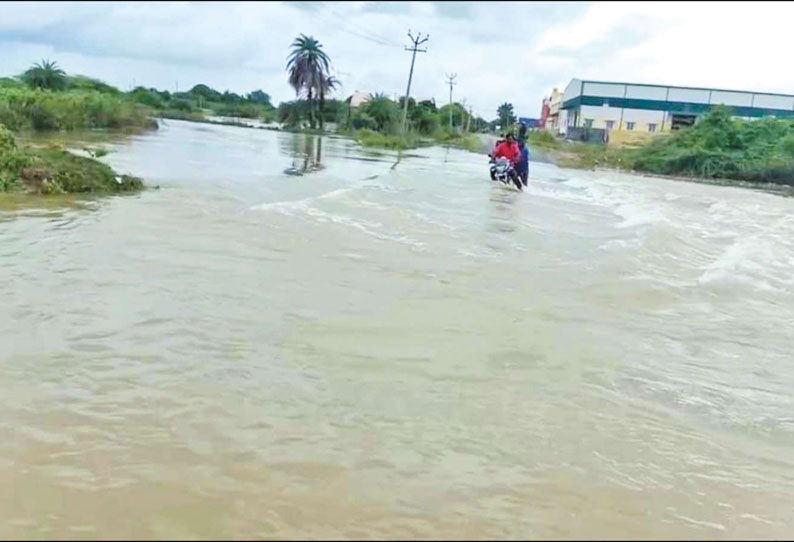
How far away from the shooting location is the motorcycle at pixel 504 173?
844 inches

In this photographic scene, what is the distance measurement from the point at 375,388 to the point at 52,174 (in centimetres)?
1059

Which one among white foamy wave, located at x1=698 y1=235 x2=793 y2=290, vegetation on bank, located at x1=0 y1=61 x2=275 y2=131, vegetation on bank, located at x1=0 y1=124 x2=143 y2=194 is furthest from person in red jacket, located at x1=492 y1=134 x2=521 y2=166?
vegetation on bank, located at x1=0 y1=61 x2=275 y2=131

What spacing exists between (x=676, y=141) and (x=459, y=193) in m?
29.6

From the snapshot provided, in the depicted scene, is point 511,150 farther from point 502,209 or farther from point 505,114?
point 505,114

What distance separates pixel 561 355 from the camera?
5.68 meters

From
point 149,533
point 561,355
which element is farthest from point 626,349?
point 149,533

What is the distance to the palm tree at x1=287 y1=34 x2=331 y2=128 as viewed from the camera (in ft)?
224

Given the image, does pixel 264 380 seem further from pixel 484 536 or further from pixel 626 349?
pixel 626 349

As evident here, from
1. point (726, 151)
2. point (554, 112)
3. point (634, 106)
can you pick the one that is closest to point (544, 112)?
point (554, 112)

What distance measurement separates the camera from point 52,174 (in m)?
13.1

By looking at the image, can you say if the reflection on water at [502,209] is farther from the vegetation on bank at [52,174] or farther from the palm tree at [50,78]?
the palm tree at [50,78]

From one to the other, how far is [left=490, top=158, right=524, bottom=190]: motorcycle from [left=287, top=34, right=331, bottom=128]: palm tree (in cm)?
4937

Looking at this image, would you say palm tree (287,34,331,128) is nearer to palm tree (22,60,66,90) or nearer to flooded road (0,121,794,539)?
palm tree (22,60,66,90)

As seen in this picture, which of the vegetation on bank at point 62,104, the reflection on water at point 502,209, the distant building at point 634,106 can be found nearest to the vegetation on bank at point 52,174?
the vegetation on bank at point 62,104
